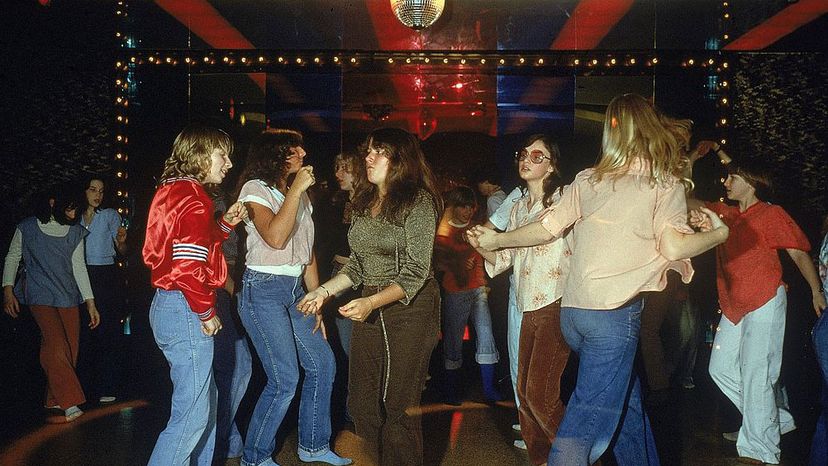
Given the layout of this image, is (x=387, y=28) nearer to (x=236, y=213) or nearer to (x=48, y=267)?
(x=48, y=267)

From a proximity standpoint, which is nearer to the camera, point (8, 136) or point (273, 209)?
point (273, 209)

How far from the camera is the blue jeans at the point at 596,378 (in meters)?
3.09

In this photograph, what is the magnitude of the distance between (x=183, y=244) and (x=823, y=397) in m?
3.09

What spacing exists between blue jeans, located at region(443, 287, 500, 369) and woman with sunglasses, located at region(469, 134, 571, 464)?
1535mm

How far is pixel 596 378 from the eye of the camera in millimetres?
3102

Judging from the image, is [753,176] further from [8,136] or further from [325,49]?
[8,136]

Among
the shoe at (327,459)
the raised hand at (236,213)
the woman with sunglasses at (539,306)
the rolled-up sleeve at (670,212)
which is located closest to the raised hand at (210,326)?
the raised hand at (236,213)

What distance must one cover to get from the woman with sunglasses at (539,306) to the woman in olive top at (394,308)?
31 centimetres

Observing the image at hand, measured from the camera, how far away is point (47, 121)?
24.7 feet

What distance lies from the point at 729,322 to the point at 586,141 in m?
3.72

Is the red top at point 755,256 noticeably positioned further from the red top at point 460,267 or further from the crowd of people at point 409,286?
the red top at point 460,267

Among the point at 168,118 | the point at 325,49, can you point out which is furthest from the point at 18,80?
the point at 325,49

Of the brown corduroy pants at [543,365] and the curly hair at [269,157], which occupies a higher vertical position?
the curly hair at [269,157]

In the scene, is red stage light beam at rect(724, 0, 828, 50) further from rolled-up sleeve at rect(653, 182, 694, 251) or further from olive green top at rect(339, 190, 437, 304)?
olive green top at rect(339, 190, 437, 304)
